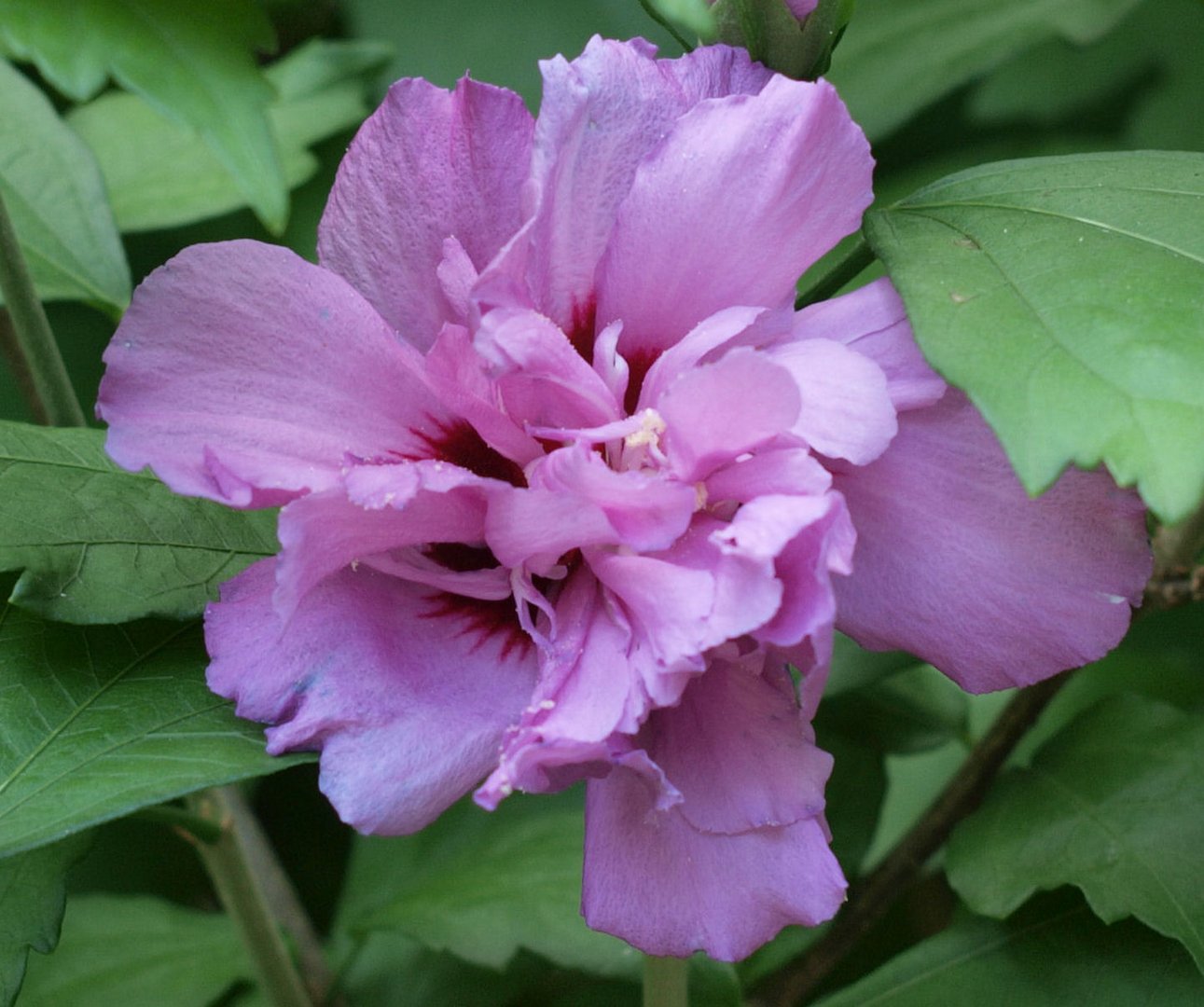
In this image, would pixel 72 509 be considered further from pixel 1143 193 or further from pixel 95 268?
pixel 1143 193

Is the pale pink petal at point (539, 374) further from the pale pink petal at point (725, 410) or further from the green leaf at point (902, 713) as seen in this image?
the green leaf at point (902, 713)

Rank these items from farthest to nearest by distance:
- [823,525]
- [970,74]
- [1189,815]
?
1. [970,74]
2. [1189,815]
3. [823,525]

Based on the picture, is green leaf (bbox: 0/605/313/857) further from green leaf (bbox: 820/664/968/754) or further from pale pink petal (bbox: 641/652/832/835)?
green leaf (bbox: 820/664/968/754)

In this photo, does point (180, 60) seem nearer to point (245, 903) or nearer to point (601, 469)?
point (601, 469)

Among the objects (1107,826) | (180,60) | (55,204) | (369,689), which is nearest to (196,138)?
(55,204)

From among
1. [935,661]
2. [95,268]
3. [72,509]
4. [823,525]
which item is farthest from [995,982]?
[95,268]

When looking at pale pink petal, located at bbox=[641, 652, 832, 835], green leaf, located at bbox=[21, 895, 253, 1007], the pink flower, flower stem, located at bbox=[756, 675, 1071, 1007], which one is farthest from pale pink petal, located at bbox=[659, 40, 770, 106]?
green leaf, located at bbox=[21, 895, 253, 1007]
